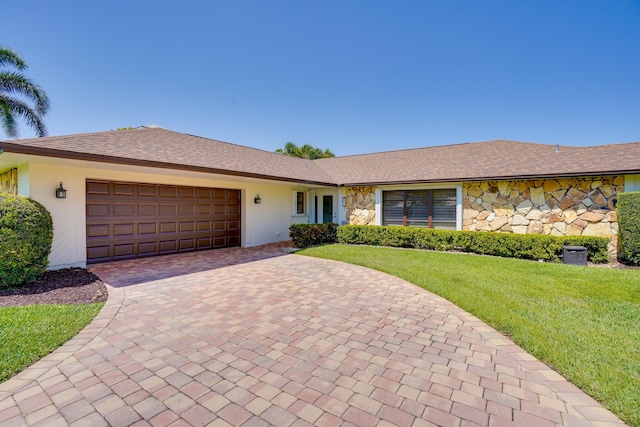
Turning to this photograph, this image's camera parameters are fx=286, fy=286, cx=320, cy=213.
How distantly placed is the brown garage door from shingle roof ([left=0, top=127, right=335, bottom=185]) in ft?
4.34

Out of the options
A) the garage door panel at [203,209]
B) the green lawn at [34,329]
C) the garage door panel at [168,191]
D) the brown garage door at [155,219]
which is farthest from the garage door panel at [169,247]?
the green lawn at [34,329]

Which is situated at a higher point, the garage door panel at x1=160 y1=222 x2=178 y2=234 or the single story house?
the single story house

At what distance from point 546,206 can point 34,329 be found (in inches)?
527

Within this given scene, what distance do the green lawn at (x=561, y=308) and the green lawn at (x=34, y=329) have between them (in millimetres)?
5708

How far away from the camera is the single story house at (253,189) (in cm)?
726

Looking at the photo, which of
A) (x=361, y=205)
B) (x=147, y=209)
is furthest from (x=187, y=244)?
(x=361, y=205)

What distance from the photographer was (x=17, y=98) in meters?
15.5

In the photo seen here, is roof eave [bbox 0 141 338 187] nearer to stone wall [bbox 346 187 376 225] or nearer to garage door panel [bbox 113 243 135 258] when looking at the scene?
garage door panel [bbox 113 243 135 258]

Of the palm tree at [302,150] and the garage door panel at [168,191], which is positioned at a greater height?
the palm tree at [302,150]

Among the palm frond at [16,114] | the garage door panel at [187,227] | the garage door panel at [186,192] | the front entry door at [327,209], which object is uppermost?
the palm frond at [16,114]

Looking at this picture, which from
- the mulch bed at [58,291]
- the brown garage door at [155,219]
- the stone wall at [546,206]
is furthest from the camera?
the stone wall at [546,206]

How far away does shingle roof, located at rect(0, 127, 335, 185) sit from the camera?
19.8ft

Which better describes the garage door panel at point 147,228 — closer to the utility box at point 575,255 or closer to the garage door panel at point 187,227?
the garage door panel at point 187,227

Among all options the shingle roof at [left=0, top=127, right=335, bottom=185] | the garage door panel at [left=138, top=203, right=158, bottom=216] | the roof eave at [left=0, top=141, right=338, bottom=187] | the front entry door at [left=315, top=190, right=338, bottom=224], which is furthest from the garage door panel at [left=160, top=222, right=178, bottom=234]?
the front entry door at [left=315, top=190, right=338, bottom=224]
